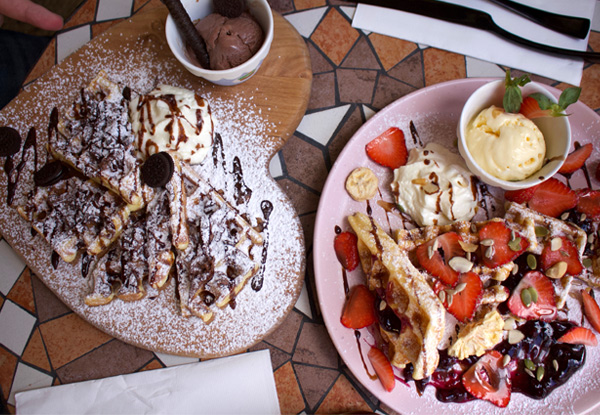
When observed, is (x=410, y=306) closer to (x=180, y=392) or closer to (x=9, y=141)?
(x=180, y=392)

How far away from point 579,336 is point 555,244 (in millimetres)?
373

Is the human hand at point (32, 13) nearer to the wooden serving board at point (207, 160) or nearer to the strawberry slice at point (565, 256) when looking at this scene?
the wooden serving board at point (207, 160)

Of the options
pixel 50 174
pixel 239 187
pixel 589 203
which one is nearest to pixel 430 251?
pixel 589 203

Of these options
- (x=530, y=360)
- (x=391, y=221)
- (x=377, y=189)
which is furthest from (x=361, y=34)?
(x=530, y=360)

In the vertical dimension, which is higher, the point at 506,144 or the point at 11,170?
the point at 506,144

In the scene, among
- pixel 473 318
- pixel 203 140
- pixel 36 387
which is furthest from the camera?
pixel 36 387

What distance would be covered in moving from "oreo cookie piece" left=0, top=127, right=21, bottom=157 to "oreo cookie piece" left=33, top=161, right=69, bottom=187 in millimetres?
188

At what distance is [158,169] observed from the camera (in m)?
1.41

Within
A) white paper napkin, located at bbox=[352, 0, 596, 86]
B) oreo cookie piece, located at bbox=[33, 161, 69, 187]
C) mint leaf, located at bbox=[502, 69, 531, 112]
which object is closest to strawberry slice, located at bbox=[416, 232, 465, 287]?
mint leaf, located at bbox=[502, 69, 531, 112]

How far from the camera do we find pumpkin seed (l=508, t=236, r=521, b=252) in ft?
4.51

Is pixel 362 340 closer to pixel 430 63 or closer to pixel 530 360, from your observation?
pixel 530 360

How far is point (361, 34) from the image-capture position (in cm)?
173

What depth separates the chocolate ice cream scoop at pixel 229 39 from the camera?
4.72ft

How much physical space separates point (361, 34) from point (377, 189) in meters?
0.69
